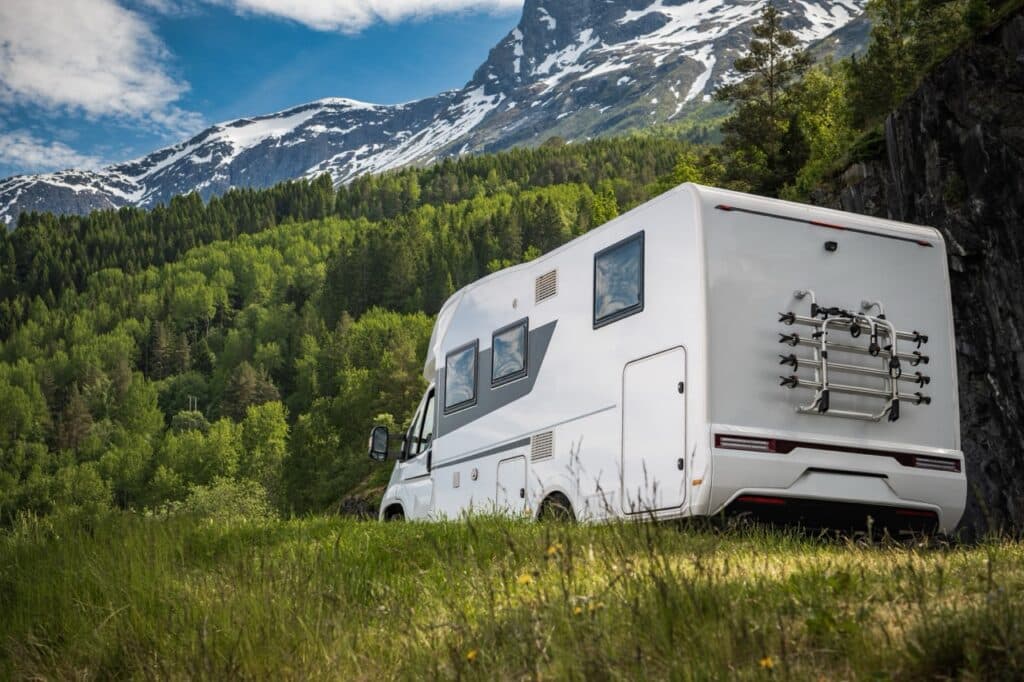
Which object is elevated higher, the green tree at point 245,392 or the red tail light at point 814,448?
the green tree at point 245,392

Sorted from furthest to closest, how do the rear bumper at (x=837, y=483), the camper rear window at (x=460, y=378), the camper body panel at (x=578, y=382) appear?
the camper rear window at (x=460, y=378) < the camper body panel at (x=578, y=382) < the rear bumper at (x=837, y=483)

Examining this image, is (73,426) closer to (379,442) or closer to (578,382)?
(379,442)

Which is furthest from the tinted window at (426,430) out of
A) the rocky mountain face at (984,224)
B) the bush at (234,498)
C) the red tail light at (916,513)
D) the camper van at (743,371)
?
the bush at (234,498)

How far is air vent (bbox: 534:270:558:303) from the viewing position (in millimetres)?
10578

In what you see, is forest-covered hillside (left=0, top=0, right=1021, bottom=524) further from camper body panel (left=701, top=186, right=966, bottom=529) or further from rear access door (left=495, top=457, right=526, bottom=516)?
rear access door (left=495, top=457, right=526, bottom=516)

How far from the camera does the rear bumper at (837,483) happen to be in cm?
838

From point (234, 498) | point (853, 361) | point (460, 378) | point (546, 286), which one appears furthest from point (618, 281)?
point (234, 498)

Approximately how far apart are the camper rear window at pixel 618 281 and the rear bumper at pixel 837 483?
1673 millimetres

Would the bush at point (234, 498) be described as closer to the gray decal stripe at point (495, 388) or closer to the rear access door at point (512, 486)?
the gray decal stripe at point (495, 388)

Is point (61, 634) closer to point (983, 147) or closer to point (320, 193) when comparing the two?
point (983, 147)

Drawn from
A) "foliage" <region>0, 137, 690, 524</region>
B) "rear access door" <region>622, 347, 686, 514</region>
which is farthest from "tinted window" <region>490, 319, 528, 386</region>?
"foliage" <region>0, 137, 690, 524</region>

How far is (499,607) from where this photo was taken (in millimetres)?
5523

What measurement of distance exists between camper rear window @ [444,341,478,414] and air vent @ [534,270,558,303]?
1.28 meters

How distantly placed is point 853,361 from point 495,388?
12.0 feet
